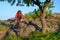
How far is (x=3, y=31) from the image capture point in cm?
2855

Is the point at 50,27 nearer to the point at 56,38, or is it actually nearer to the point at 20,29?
the point at 20,29

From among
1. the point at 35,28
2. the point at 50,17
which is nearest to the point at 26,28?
the point at 35,28

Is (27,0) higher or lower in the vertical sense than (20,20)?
higher

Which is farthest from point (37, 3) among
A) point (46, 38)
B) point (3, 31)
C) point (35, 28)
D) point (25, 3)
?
A: point (46, 38)

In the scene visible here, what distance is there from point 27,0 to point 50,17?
26.8ft

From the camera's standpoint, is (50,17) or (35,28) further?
(50,17)

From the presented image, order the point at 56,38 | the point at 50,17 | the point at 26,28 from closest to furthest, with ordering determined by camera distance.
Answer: the point at 56,38, the point at 26,28, the point at 50,17

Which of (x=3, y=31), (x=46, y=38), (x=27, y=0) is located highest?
(x=27, y=0)

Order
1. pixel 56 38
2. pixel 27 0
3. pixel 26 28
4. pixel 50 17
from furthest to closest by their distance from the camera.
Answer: pixel 50 17 → pixel 26 28 → pixel 27 0 → pixel 56 38

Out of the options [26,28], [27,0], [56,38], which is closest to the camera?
[56,38]

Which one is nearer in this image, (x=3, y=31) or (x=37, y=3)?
(x=37, y=3)

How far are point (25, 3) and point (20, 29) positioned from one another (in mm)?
2609

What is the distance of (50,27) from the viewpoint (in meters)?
28.0

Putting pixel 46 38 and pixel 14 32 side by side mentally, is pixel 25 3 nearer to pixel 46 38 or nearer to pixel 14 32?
pixel 14 32
